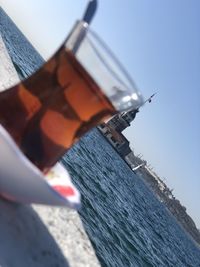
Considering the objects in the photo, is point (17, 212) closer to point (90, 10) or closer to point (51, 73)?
point (51, 73)

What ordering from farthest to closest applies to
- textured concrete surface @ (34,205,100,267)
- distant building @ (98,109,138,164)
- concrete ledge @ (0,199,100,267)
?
distant building @ (98,109,138,164), textured concrete surface @ (34,205,100,267), concrete ledge @ (0,199,100,267)

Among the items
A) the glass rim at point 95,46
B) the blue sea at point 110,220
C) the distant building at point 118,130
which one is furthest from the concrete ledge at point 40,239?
the distant building at point 118,130

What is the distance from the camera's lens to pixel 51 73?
2.27m

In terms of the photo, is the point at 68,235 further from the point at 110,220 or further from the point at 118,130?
the point at 118,130

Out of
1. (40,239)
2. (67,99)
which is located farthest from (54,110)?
(40,239)

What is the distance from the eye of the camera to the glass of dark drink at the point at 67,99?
86.4 inches

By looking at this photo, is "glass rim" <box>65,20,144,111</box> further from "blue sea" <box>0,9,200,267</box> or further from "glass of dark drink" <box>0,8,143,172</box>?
"blue sea" <box>0,9,200,267</box>

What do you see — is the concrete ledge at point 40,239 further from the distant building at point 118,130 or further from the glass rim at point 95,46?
the distant building at point 118,130

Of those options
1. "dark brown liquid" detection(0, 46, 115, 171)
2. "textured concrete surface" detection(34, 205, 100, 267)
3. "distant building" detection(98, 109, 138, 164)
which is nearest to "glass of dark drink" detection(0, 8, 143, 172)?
"dark brown liquid" detection(0, 46, 115, 171)

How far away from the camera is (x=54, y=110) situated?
2.20m

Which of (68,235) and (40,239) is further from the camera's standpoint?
(68,235)

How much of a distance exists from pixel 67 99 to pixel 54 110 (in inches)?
3.7

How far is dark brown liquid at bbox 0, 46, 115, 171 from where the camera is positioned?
219 centimetres

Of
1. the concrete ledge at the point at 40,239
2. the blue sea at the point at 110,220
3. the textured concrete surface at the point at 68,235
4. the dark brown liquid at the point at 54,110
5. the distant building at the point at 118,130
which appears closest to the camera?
the concrete ledge at the point at 40,239
